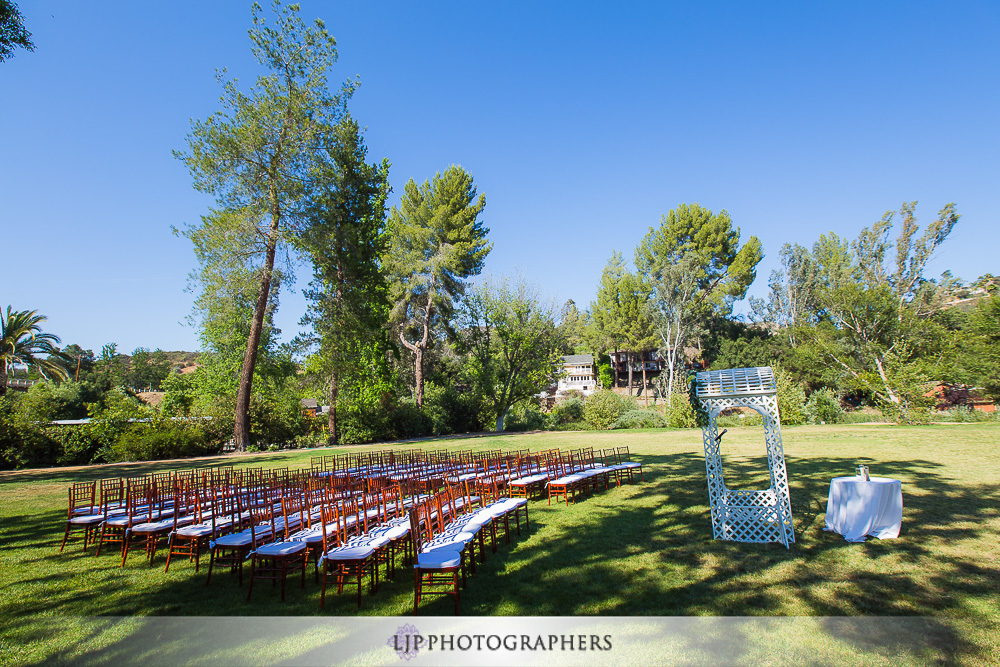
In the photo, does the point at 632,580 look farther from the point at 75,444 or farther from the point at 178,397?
the point at 178,397

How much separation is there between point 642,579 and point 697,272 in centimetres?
4766

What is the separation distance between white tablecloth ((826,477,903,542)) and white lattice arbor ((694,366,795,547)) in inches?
31.3

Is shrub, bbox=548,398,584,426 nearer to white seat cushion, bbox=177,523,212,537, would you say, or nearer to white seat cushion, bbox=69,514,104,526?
white seat cushion, bbox=69,514,104,526

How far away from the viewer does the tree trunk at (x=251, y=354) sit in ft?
70.2

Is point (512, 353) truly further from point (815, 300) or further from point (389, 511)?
point (815, 300)

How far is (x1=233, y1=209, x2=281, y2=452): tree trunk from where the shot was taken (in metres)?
21.4

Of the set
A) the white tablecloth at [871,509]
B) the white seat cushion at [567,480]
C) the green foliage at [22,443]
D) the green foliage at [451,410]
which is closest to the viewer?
the white tablecloth at [871,509]

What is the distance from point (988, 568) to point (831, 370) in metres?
39.5

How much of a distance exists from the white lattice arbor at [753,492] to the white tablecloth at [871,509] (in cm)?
79

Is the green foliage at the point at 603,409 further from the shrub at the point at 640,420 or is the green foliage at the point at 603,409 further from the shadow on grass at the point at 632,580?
the shadow on grass at the point at 632,580

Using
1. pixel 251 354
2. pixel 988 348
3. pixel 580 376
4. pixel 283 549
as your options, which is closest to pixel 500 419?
pixel 251 354

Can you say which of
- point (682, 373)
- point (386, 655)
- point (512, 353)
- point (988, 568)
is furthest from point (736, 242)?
point (386, 655)

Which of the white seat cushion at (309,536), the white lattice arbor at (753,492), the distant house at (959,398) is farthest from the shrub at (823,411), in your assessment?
the white seat cushion at (309,536)

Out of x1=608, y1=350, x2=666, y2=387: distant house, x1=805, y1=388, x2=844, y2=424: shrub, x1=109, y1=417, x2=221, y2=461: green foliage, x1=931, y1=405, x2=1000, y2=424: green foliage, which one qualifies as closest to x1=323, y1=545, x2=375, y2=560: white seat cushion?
x1=109, y1=417, x2=221, y2=461: green foliage
